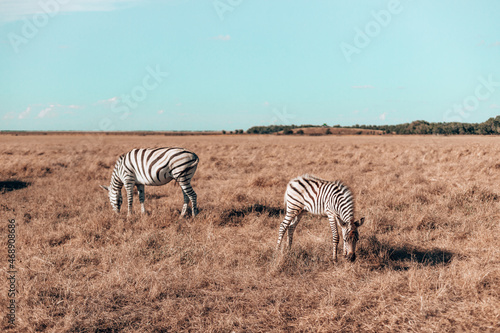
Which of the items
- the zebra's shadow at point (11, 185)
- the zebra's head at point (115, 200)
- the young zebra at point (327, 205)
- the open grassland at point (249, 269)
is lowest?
the open grassland at point (249, 269)

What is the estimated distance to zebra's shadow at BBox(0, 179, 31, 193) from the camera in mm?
13795

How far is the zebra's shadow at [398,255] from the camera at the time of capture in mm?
6246

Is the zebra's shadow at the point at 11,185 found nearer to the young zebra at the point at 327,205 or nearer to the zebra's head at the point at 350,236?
the young zebra at the point at 327,205

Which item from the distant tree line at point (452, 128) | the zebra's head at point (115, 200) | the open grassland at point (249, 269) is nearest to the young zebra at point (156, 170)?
the zebra's head at point (115, 200)

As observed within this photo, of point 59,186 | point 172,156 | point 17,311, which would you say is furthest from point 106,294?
point 59,186

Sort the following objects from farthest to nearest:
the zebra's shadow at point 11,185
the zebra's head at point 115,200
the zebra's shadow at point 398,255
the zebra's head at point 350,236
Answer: the zebra's shadow at point 11,185, the zebra's head at point 115,200, the zebra's shadow at point 398,255, the zebra's head at point 350,236

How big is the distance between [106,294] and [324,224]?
17.6 ft

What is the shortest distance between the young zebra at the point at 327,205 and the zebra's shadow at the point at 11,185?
39.2 feet

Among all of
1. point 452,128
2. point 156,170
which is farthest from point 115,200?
point 452,128

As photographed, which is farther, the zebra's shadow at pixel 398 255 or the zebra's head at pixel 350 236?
A: the zebra's shadow at pixel 398 255

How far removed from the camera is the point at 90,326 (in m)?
4.31

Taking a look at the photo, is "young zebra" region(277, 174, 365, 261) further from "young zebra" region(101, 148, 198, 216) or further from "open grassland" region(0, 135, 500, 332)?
"young zebra" region(101, 148, 198, 216)

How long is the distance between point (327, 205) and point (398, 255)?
1857 millimetres

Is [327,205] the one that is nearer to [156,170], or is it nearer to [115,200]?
[156,170]
